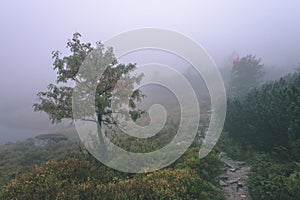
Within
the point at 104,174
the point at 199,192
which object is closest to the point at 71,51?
the point at 104,174

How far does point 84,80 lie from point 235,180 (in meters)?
8.04

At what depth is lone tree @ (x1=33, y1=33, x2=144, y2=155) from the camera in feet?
37.5

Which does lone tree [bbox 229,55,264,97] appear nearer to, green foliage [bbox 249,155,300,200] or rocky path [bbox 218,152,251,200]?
rocky path [bbox 218,152,251,200]

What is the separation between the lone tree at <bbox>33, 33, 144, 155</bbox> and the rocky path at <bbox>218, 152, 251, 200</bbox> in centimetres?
481

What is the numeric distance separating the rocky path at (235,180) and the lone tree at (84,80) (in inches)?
189

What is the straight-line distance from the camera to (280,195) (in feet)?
22.9

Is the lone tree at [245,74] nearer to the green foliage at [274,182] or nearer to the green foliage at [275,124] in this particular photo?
the green foliage at [275,124]

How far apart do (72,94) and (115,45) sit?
10.2 ft

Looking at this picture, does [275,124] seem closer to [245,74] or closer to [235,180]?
[235,180]

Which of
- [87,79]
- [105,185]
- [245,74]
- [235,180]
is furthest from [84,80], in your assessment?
[245,74]

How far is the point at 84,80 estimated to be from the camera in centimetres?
1157

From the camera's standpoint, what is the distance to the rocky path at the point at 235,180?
8.32m

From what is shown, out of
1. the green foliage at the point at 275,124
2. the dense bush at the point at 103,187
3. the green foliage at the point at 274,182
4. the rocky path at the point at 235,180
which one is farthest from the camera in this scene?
the green foliage at the point at 275,124

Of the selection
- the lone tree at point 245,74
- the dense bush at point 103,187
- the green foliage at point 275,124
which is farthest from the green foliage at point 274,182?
the lone tree at point 245,74
